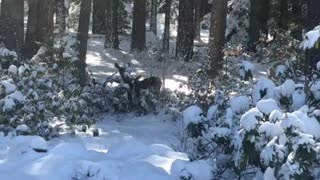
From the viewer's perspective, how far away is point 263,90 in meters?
5.92

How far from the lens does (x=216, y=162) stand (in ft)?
19.4

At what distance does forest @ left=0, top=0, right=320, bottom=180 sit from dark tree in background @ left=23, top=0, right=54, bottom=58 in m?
0.04

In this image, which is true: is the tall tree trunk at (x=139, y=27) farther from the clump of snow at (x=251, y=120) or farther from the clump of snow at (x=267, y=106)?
the clump of snow at (x=251, y=120)

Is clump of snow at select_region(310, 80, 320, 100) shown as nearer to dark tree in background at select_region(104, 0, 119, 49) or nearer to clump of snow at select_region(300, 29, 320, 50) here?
clump of snow at select_region(300, 29, 320, 50)

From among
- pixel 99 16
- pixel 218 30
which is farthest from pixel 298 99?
pixel 99 16

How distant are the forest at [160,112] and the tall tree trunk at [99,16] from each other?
8218mm

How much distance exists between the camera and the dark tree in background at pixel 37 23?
55.6 feet

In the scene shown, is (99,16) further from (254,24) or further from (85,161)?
(85,161)

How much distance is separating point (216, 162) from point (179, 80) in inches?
362

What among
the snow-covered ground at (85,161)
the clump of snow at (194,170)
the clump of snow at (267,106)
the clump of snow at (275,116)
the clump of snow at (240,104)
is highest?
the clump of snow at (267,106)

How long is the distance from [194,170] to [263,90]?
1.20m

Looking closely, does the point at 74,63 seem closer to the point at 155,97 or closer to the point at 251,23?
the point at 155,97

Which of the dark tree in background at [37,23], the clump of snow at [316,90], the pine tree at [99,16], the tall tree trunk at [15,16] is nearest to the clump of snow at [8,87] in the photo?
the clump of snow at [316,90]

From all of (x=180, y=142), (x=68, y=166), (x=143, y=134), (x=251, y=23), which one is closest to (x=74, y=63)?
(x=143, y=134)
